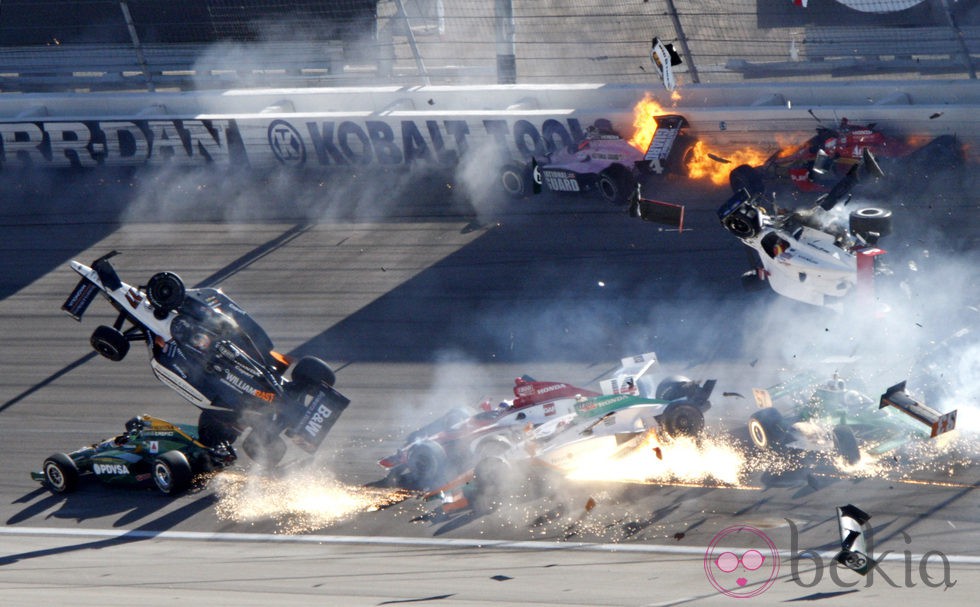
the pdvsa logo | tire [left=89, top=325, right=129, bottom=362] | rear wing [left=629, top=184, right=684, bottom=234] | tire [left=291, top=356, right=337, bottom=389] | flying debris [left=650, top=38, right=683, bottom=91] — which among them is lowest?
tire [left=291, top=356, right=337, bottom=389]

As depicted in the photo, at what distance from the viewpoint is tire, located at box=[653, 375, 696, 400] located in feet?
32.6

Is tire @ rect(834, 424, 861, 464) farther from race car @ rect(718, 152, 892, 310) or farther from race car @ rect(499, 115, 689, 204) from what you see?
race car @ rect(499, 115, 689, 204)

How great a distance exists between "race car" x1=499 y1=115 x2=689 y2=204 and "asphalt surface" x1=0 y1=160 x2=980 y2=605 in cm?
27

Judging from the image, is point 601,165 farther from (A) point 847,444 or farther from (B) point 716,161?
(A) point 847,444

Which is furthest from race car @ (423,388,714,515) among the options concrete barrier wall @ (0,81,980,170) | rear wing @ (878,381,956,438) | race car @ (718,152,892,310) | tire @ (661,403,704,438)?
concrete barrier wall @ (0,81,980,170)

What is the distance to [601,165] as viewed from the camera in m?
14.6

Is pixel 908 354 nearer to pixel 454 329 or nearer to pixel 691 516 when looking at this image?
pixel 691 516

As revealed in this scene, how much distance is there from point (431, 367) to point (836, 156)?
5793mm

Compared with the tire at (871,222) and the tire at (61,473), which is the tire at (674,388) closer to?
the tire at (871,222)

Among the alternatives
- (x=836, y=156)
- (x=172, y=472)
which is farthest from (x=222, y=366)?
(x=836, y=156)

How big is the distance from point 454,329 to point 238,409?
114 inches

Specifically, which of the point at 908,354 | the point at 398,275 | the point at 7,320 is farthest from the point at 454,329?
the point at 7,320

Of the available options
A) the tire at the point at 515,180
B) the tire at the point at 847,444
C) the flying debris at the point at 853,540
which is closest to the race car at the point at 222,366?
the tire at the point at 847,444

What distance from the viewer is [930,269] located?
1208 centimetres
